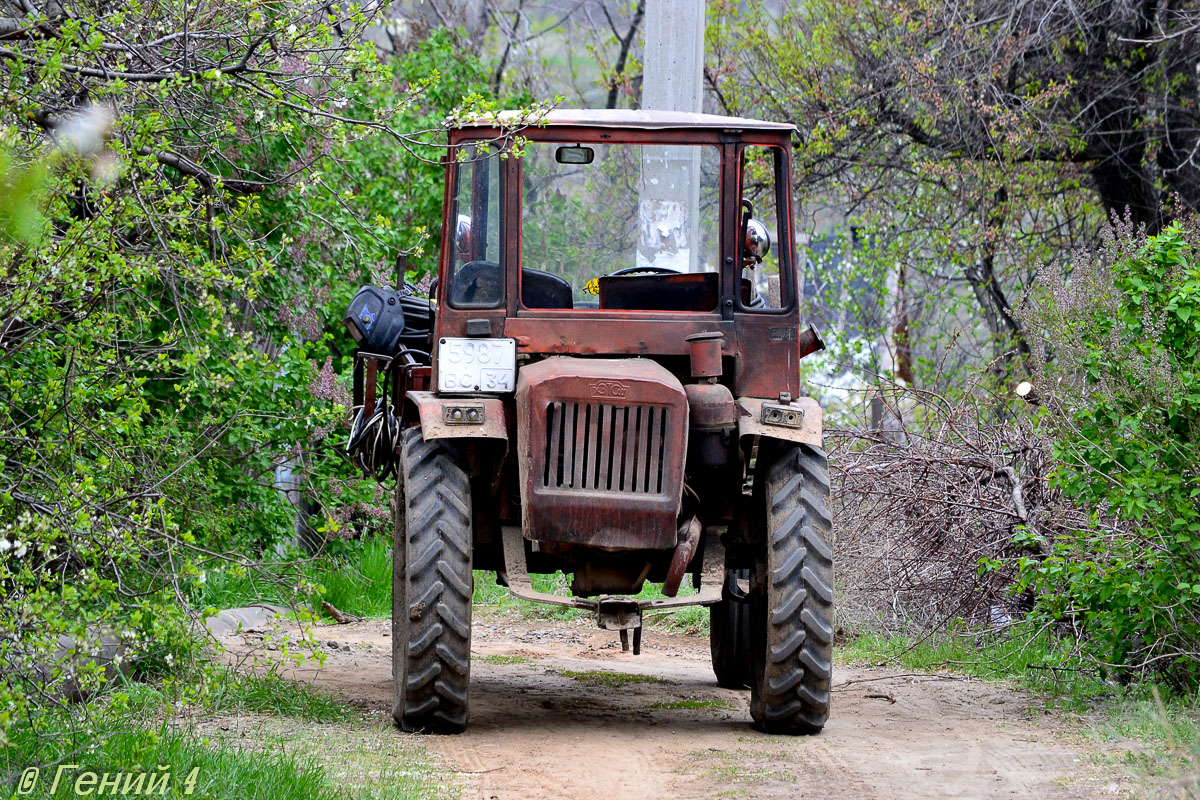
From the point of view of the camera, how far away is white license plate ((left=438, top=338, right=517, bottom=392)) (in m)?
6.37

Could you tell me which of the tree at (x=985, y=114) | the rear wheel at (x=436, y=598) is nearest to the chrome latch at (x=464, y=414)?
the rear wheel at (x=436, y=598)

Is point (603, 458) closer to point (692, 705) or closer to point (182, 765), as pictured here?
point (692, 705)

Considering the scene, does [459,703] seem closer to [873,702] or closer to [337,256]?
[873,702]

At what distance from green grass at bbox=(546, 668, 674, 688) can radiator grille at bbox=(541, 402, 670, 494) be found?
244 cm

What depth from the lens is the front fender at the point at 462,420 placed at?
19.8 ft

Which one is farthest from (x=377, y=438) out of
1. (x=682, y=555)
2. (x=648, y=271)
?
(x=682, y=555)

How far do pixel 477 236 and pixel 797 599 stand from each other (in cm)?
226

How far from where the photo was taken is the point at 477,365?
641 centimetres

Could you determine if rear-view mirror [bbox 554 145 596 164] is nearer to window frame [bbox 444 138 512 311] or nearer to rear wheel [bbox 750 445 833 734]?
window frame [bbox 444 138 512 311]

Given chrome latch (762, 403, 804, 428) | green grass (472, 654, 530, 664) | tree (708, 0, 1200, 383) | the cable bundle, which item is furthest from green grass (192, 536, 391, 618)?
tree (708, 0, 1200, 383)

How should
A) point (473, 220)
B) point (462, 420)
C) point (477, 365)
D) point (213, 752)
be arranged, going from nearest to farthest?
point (213, 752)
point (462, 420)
point (477, 365)
point (473, 220)

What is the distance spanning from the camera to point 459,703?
607 centimetres

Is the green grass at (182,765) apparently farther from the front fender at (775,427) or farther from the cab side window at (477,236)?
the cab side window at (477,236)

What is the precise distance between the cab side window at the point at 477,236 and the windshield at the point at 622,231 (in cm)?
14
